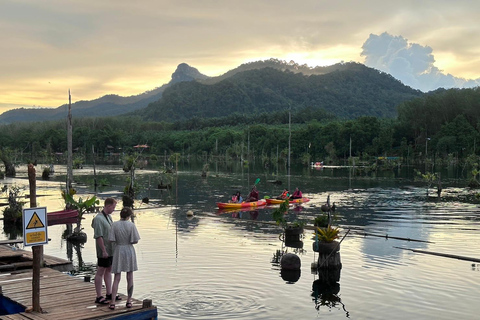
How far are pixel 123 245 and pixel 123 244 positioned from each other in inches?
1.0

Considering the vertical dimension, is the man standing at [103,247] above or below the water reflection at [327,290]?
above

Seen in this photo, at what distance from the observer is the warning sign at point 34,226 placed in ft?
37.5

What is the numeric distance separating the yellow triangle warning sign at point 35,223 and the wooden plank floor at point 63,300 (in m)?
1.80

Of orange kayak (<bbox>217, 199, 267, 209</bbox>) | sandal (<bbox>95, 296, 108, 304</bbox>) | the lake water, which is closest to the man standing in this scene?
sandal (<bbox>95, 296, 108, 304</bbox>)

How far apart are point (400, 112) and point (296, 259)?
126932 mm

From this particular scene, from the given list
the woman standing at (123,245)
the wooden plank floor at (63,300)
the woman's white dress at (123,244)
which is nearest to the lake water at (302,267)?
the wooden plank floor at (63,300)

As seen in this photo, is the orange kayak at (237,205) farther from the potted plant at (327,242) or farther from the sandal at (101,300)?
the sandal at (101,300)

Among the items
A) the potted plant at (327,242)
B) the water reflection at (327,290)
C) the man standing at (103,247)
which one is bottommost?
the water reflection at (327,290)

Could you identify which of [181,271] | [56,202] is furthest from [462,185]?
[181,271]

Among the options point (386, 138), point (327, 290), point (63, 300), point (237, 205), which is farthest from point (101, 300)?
point (386, 138)

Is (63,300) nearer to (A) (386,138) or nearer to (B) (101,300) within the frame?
(B) (101,300)

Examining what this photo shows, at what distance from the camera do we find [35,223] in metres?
11.7

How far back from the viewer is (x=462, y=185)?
57781 millimetres

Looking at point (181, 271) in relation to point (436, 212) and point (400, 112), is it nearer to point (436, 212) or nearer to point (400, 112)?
point (436, 212)
